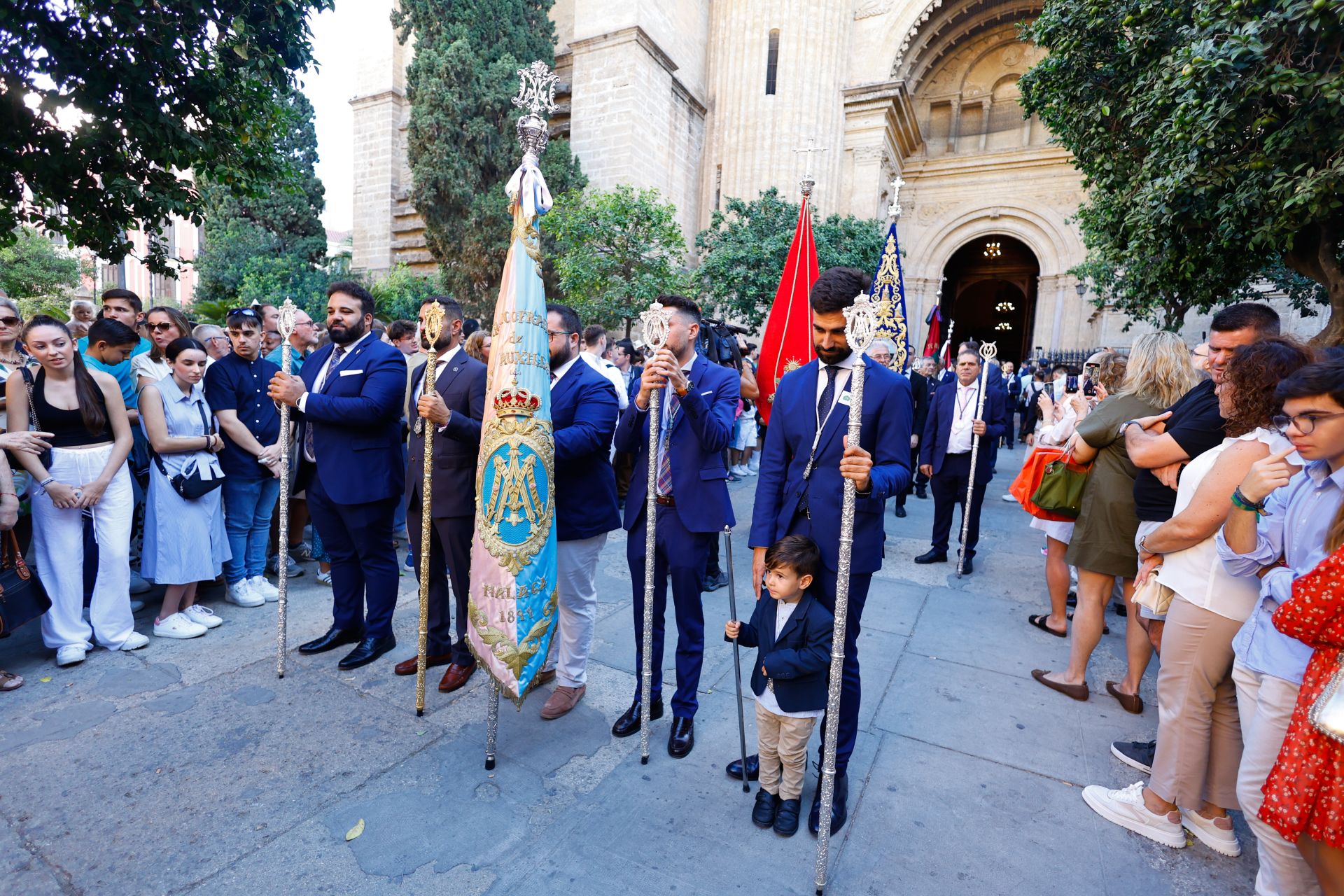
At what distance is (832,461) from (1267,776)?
1.69 meters

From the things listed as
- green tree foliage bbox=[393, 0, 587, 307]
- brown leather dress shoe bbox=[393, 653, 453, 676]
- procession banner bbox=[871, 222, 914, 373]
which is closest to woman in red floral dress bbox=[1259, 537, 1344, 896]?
brown leather dress shoe bbox=[393, 653, 453, 676]

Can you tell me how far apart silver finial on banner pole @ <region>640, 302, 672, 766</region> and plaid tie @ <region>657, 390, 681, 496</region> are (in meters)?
0.04

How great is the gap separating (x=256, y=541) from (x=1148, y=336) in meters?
6.33

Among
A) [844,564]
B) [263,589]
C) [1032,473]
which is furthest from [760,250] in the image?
[844,564]

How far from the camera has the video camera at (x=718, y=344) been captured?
4977 mm

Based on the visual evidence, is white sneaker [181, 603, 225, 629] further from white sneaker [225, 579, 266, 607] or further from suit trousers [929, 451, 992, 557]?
suit trousers [929, 451, 992, 557]

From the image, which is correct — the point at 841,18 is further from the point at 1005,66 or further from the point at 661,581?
the point at 661,581

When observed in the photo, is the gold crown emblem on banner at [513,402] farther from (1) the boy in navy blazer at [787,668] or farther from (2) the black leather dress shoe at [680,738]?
(2) the black leather dress shoe at [680,738]

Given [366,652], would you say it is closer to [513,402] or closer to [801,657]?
[513,402]

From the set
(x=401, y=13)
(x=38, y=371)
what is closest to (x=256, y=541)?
(x=38, y=371)

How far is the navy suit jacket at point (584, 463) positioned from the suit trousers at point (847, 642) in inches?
44.6

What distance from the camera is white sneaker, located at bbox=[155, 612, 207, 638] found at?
4.30m

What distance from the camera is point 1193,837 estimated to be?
2705 mm

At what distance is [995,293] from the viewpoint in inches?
1262
